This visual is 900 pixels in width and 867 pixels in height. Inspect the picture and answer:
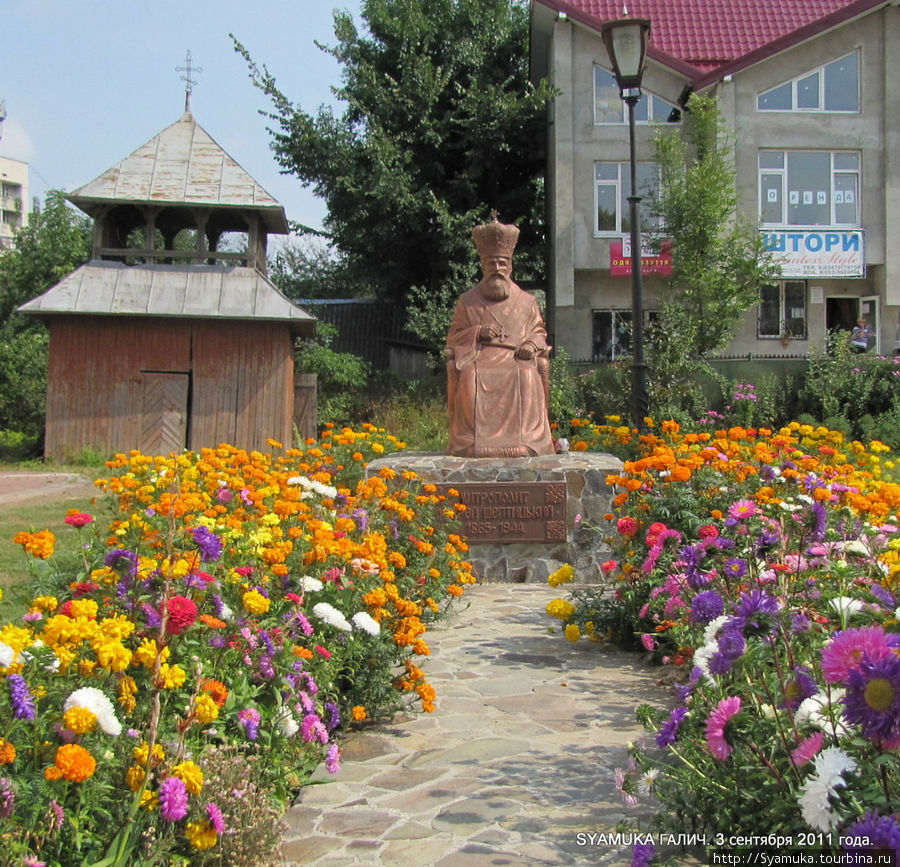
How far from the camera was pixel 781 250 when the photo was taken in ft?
73.0

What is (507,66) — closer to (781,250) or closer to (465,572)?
(781,250)

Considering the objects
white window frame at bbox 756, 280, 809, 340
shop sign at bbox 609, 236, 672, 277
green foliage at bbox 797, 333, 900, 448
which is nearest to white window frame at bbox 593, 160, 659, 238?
shop sign at bbox 609, 236, 672, 277

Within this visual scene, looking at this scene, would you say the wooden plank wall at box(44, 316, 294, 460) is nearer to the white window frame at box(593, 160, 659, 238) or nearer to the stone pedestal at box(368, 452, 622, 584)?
the white window frame at box(593, 160, 659, 238)

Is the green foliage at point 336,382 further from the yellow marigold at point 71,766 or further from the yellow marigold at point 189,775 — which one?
the yellow marigold at point 71,766

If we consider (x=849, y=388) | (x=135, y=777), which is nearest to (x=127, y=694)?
(x=135, y=777)

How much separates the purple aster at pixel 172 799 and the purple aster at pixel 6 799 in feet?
1.13

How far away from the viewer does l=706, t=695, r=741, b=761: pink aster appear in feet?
7.39

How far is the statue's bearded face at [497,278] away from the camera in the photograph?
29.9ft

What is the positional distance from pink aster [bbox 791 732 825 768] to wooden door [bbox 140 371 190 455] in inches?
661

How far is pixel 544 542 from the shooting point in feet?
26.7

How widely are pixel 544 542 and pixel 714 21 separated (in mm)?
20886

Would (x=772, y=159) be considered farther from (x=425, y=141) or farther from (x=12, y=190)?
(x=12, y=190)

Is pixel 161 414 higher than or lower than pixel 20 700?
higher

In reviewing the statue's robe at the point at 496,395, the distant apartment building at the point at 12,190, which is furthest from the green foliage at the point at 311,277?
the distant apartment building at the point at 12,190
